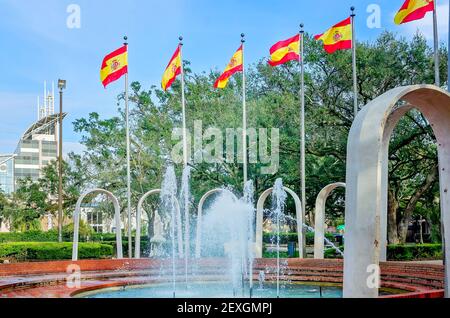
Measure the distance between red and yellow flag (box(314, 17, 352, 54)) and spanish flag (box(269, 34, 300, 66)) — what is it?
1.05 metres

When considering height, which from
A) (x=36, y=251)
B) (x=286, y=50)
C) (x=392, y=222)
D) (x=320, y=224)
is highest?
(x=286, y=50)

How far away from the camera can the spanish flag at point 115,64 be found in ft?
56.3

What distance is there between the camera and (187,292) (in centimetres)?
1149

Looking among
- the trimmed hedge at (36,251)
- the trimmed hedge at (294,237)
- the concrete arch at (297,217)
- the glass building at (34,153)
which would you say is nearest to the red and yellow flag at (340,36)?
the concrete arch at (297,217)

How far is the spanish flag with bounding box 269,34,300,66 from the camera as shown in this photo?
1641 cm

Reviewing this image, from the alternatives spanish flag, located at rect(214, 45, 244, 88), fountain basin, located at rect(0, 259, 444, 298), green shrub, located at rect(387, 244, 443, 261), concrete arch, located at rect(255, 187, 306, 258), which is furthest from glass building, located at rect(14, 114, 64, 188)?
fountain basin, located at rect(0, 259, 444, 298)

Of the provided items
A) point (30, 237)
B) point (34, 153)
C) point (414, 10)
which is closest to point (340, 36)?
point (414, 10)

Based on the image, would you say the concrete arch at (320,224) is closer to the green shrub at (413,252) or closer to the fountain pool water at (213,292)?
the fountain pool water at (213,292)

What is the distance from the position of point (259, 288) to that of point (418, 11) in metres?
7.24

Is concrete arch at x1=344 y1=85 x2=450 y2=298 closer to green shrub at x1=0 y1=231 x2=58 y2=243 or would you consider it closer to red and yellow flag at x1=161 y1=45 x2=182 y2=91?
red and yellow flag at x1=161 y1=45 x2=182 y2=91

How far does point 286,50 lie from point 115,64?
200 inches

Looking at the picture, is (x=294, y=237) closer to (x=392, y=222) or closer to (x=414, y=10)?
(x=392, y=222)

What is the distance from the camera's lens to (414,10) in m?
13.3

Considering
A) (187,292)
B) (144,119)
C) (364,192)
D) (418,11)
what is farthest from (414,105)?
(144,119)
